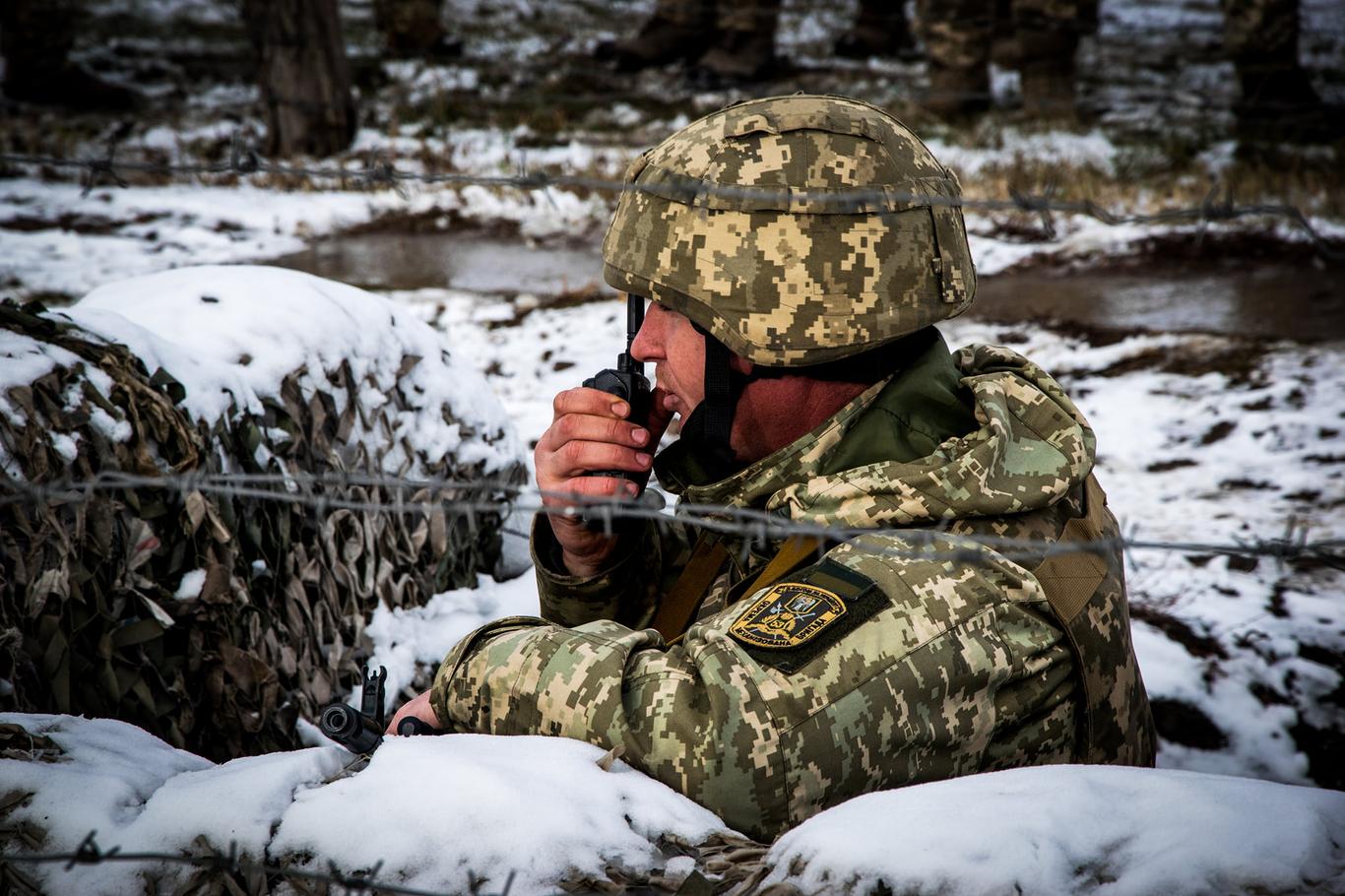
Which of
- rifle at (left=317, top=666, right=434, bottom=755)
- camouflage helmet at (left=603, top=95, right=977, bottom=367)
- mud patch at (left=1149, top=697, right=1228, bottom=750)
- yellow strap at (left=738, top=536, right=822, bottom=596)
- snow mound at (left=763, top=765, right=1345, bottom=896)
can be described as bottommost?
mud patch at (left=1149, top=697, right=1228, bottom=750)

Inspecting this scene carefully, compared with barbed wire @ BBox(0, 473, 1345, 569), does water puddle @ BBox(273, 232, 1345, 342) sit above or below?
below

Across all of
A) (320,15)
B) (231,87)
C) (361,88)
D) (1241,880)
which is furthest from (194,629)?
(231,87)

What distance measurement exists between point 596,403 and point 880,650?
0.82 m

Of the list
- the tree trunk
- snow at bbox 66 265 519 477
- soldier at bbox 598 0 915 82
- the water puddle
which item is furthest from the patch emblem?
soldier at bbox 598 0 915 82

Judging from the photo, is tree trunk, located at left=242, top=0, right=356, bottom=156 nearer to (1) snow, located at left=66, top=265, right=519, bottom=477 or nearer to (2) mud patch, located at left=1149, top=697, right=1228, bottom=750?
(1) snow, located at left=66, top=265, right=519, bottom=477

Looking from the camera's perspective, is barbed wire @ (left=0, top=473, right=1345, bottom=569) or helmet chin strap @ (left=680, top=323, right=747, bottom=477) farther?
helmet chin strap @ (left=680, top=323, right=747, bottom=477)

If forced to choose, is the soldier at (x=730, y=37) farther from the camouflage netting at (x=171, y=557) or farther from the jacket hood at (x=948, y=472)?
the jacket hood at (x=948, y=472)

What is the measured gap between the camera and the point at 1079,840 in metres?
1.52

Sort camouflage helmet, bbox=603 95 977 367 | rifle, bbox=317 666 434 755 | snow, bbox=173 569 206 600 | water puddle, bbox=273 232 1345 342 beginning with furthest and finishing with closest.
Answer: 1. water puddle, bbox=273 232 1345 342
2. snow, bbox=173 569 206 600
3. camouflage helmet, bbox=603 95 977 367
4. rifle, bbox=317 666 434 755

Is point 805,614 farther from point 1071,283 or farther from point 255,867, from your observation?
point 1071,283

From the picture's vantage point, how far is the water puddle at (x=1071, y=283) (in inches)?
273

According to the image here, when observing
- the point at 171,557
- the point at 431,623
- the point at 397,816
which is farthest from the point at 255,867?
the point at 431,623

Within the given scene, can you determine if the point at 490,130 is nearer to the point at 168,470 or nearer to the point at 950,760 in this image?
the point at 168,470

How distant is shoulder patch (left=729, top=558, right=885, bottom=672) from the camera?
1747mm
